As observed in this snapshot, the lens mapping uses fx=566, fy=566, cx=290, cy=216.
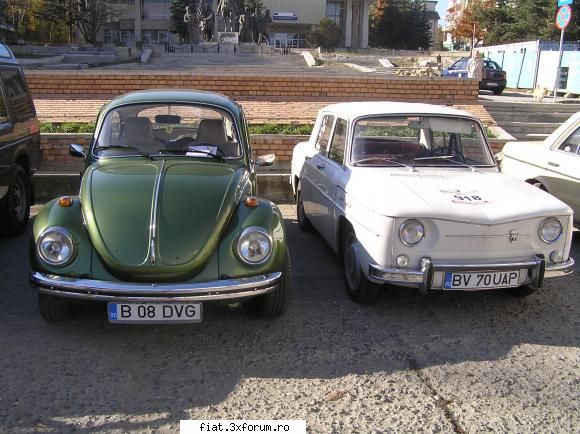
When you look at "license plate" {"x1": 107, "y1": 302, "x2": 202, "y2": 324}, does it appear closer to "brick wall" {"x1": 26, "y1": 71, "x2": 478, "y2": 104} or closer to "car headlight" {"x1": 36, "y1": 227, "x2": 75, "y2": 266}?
"car headlight" {"x1": 36, "y1": 227, "x2": 75, "y2": 266}

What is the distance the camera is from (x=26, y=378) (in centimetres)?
344

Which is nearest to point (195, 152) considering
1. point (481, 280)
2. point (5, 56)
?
point (481, 280)

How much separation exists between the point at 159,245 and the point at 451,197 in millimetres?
2242

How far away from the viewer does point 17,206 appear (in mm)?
6637

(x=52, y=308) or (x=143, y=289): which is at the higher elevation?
(x=143, y=289)

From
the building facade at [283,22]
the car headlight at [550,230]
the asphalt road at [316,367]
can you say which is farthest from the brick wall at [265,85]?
the building facade at [283,22]

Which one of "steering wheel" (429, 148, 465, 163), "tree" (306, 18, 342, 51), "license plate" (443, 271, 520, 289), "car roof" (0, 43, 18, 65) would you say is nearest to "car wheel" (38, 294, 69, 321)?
"license plate" (443, 271, 520, 289)

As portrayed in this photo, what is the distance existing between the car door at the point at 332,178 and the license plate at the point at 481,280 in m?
1.29

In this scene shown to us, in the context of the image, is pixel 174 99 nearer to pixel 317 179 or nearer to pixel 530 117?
pixel 317 179

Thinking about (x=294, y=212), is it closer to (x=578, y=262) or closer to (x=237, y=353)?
(x=578, y=262)

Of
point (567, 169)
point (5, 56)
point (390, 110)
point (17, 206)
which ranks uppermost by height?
point (5, 56)

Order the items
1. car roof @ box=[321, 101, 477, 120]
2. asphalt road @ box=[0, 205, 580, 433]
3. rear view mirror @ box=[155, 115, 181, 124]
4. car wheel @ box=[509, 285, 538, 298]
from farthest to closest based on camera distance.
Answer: car roof @ box=[321, 101, 477, 120] → rear view mirror @ box=[155, 115, 181, 124] → car wheel @ box=[509, 285, 538, 298] → asphalt road @ box=[0, 205, 580, 433]

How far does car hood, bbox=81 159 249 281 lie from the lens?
12.1 feet

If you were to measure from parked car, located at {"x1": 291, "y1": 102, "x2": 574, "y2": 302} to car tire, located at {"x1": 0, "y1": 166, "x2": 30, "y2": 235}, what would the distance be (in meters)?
3.53
